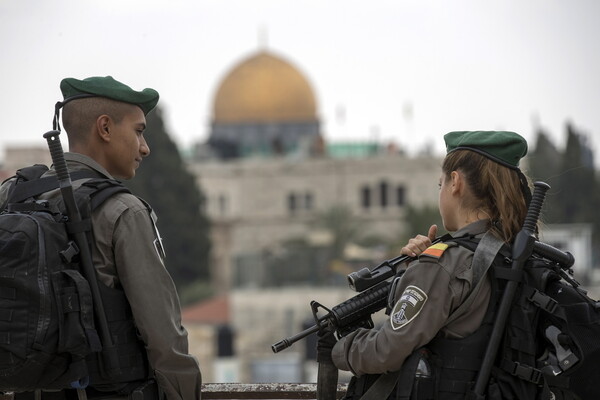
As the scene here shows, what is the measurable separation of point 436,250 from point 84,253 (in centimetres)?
80

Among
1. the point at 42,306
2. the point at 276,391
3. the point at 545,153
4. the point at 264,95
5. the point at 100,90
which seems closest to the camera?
the point at 42,306

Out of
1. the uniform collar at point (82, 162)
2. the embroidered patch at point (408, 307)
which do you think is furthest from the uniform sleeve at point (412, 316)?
the uniform collar at point (82, 162)

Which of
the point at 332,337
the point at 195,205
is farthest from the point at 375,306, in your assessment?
the point at 195,205

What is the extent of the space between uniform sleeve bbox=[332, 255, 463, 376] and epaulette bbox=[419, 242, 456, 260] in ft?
0.06

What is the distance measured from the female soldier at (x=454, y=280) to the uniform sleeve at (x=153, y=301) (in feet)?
1.18

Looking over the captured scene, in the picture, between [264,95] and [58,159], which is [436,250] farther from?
[264,95]

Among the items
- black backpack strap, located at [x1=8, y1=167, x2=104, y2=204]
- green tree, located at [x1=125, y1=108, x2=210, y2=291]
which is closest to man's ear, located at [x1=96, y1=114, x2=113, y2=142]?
black backpack strap, located at [x1=8, y1=167, x2=104, y2=204]

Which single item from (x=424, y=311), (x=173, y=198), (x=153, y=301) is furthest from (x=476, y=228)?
(x=173, y=198)

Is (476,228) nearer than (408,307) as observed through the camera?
No

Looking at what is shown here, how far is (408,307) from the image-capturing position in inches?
119

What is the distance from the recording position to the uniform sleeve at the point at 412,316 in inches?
119

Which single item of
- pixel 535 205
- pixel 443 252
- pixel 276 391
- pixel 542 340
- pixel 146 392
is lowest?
pixel 276 391

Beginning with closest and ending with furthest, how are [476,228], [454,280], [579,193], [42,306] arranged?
[42,306] < [454,280] < [476,228] < [579,193]

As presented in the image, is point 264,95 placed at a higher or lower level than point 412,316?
lower
